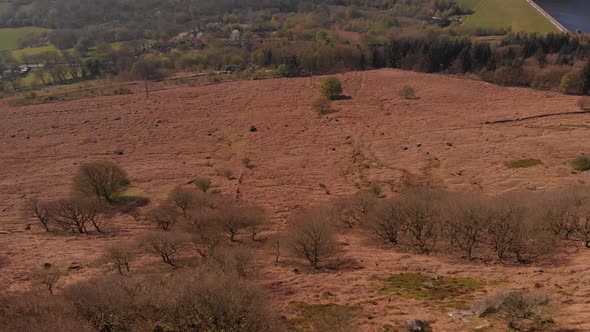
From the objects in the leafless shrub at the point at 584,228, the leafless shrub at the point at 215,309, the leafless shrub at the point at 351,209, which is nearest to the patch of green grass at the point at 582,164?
the leafless shrub at the point at 584,228

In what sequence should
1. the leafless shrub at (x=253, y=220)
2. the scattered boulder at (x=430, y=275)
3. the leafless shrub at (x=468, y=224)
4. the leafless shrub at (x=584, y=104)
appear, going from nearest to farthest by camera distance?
the scattered boulder at (x=430, y=275)
the leafless shrub at (x=468, y=224)
the leafless shrub at (x=253, y=220)
the leafless shrub at (x=584, y=104)

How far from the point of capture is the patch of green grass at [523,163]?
73.7m

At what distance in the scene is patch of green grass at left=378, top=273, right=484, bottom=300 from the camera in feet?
119

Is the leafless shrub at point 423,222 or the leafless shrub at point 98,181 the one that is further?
the leafless shrub at point 98,181

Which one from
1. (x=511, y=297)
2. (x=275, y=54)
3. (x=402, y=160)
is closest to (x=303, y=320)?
(x=511, y=297)

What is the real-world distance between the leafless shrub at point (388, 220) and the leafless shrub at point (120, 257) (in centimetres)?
2961

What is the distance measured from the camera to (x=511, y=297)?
96.9ft

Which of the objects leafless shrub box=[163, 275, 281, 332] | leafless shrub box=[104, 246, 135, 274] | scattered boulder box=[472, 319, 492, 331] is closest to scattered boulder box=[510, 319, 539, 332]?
scattered boulder box=[472, 319, 492, 331]

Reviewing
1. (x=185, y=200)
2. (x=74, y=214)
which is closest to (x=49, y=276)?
(x=74, y=214)

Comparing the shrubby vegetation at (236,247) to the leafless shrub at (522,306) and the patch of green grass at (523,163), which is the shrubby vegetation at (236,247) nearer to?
the leafless shrub at (522,306)

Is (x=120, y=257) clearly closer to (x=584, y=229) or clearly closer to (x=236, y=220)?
(x=236, y=220)

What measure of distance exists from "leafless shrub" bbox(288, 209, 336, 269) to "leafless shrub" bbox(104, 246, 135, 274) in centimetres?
1790

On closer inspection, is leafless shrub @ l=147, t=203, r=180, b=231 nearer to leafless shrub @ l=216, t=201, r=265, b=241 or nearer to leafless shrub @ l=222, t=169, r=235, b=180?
Result: leafless shrub @ l=216, t=201, r=265, b=241

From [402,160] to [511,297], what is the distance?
54.8m
